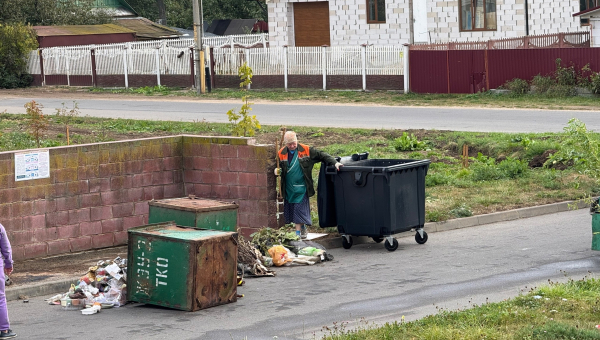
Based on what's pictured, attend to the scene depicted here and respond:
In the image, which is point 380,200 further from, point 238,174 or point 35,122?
point 35,122

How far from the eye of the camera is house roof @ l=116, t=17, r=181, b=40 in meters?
51.5

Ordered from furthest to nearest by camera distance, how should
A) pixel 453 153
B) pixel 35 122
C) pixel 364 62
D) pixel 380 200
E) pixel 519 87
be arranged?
pixel 364 62
pixel 519 87
pixel 453 153
pixel 35 122
pixel 380 200

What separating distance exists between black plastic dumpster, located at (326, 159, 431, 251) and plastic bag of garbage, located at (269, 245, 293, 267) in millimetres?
1136

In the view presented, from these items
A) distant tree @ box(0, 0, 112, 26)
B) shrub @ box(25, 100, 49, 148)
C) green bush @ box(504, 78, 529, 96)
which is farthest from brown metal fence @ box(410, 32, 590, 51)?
distant tree @ box(0, 0, 112, 26)

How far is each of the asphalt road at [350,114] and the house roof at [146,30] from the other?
64.6ft

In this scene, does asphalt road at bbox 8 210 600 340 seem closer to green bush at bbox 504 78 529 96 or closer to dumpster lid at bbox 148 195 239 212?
dumpster lid at bbox 148 195 239 212

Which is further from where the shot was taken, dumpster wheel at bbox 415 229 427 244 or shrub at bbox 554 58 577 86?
shrub at bbox 554 58 577 86

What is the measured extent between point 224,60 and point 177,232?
89.2ft

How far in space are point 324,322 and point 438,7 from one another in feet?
107

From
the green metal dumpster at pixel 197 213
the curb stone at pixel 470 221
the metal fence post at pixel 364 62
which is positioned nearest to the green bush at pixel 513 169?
the curb stone at pixel 470 221

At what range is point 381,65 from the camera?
108 ft

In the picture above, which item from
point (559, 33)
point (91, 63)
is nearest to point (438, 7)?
point (559, 33)

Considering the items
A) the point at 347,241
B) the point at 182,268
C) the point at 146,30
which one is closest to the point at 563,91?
the point at 347,241

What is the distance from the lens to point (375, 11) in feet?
135
